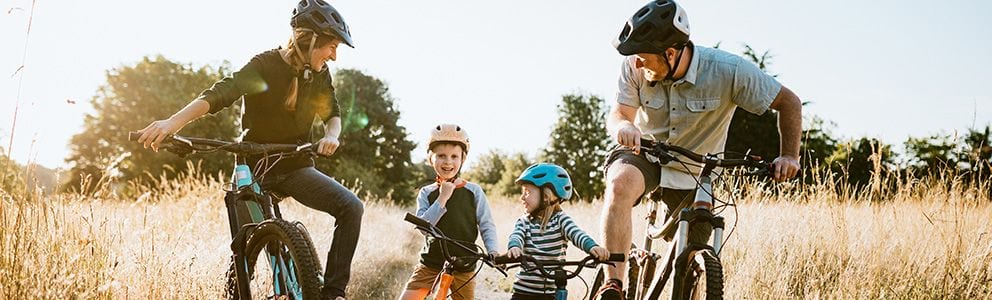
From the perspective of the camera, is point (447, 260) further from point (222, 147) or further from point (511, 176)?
point (511, 176)

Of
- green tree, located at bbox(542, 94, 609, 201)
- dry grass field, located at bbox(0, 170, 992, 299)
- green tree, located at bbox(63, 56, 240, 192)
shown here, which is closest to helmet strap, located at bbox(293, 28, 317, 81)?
dry grass field, located at bbox(0, 170, 992, 299)

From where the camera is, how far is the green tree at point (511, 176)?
52.3 m

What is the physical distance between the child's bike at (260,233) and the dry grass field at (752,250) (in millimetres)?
533

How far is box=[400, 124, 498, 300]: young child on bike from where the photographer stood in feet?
14.1

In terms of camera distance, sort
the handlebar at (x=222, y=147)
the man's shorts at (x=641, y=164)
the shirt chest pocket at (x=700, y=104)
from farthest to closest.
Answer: the shirt chest pocket at (x=700, y=104) → the man's shorts at (x=641, y=164) → the handlebar at (x=222, y=147)

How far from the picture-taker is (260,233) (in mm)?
3955

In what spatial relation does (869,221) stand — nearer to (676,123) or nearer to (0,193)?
(676,123)

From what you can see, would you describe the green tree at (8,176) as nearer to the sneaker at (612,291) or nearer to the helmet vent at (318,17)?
the helmet vent at (318,17)

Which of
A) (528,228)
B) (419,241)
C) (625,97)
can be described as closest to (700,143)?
(625,97)

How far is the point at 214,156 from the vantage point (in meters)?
33.7

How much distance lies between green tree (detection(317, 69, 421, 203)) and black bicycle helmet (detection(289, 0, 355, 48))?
3451cm

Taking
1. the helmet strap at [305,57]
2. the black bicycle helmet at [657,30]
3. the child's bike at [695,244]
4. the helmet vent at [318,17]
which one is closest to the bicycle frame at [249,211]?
the helmet strap at [305,57]

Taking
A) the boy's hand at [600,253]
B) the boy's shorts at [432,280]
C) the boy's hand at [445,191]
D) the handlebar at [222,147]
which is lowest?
the boy's shorts at [432,280]

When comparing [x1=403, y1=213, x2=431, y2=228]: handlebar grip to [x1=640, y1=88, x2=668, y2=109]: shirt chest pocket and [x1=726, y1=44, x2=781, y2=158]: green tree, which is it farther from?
[x1=726, y1=44, x2=781, y2=158]: green tree
